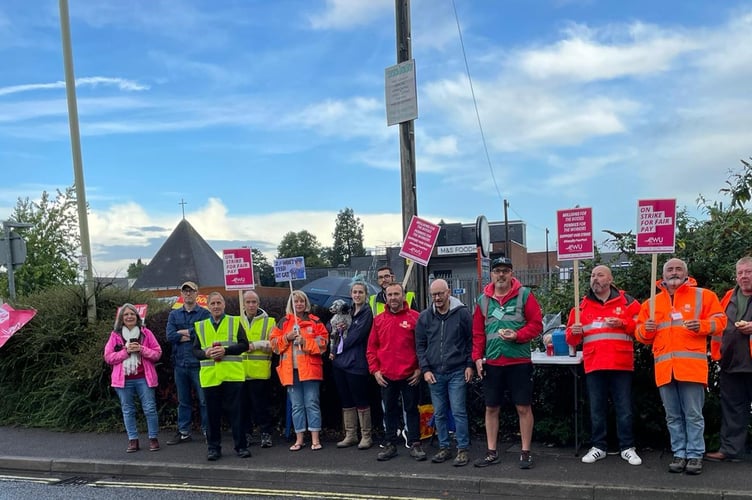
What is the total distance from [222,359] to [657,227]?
15.9 feet

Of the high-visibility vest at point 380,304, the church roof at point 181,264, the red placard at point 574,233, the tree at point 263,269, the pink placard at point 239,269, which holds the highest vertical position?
the red placard at point 574,233

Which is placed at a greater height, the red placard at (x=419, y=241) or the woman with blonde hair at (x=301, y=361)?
the red placard at (x=419, y=241)

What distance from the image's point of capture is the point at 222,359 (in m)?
7.77

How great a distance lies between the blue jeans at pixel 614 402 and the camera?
266 inches

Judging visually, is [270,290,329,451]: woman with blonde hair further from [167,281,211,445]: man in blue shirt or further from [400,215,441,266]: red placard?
[400,215,441,266]: red placard

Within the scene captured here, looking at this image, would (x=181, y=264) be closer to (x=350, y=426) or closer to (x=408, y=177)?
(x=408, y=177)

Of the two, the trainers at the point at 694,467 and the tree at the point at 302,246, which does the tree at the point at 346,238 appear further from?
the trainers at the point at 694,467

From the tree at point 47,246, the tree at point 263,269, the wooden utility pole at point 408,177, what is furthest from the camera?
the tree at point 263,269

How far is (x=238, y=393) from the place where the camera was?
25.6 ft

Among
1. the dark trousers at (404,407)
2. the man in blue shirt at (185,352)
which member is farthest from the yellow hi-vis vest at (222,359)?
the dark trousers at (404,407)

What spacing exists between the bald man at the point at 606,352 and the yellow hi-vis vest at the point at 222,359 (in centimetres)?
367

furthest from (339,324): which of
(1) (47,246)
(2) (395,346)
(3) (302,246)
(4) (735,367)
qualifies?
(3) (302,246)

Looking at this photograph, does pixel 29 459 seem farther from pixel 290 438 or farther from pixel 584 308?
pixel 584 308

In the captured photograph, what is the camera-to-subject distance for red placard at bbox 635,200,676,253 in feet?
22.0
